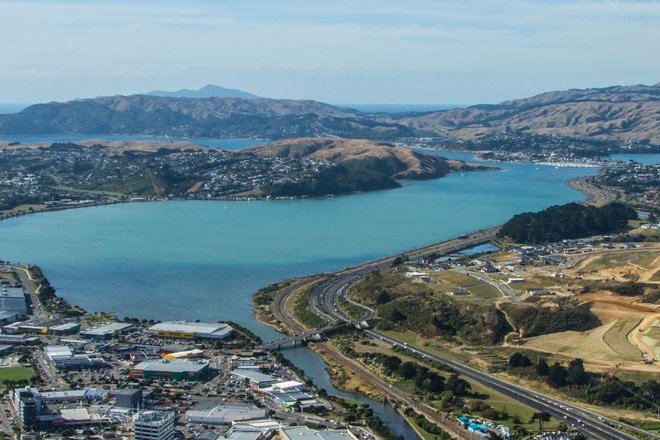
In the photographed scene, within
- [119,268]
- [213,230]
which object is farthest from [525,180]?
[119,268]

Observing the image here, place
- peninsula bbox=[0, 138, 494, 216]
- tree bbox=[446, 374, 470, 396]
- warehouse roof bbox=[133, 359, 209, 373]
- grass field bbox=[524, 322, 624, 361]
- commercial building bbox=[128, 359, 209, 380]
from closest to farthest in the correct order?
1. tree bbox=[446, 374, 470, 396]
2. commercial building bbox=[128, 359, 209, 380]
3. warehouse roof bbox=[133, 359, 209, 373]
4. grass field bbox=[524, 322, 624, 361]
5. peninsula bbox=[0, 138, 494, 216]

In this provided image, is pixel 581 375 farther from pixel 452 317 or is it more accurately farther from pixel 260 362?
pixel 260 362

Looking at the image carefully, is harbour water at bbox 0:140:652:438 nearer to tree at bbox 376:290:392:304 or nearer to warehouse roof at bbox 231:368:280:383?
warehouse roof at bbox 231:368:280:383

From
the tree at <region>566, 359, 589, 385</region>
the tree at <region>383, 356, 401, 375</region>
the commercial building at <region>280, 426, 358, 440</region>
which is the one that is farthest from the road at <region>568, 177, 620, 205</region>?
the commercial building at <region>280, 426, 358, 440</region>

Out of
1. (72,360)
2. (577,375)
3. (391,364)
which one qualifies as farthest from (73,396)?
(577,375)

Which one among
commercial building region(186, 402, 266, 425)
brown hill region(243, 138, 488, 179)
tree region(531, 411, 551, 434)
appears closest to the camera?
commercial building region(186, 402, 266, 425)

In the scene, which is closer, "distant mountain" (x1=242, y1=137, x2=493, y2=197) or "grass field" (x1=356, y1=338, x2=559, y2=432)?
"grass field" (x1=356, y1=338, x2=559, y2=432)

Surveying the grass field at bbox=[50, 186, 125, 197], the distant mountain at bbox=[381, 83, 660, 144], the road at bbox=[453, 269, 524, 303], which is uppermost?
the distant mountain at bbox=[381, 83, 660, 144]

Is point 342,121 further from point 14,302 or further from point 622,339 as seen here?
point 622,339
